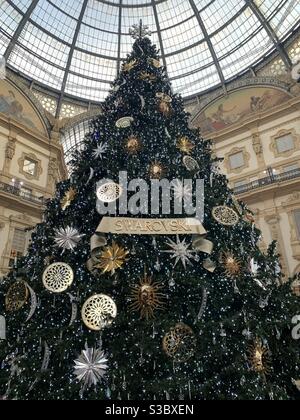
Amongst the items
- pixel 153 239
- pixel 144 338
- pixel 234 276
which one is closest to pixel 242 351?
pixel 234 276

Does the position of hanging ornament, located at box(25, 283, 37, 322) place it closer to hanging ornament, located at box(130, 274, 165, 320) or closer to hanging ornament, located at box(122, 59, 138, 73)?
hanging ornament, located at box(130, 274, 165, 320)

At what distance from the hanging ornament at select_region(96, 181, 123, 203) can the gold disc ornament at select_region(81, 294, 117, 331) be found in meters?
1.93

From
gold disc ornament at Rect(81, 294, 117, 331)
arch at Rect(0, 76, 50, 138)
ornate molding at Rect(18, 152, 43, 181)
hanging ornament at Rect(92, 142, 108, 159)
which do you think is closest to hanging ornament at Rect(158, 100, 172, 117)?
hanging ornament at Rect(92, 142, 108, 159)

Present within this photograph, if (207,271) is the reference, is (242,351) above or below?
below

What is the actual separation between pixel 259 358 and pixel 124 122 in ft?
19.2

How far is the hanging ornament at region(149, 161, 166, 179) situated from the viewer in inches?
245

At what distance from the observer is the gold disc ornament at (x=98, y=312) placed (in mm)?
4613

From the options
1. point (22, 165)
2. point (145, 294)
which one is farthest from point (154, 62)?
point (22, 165)

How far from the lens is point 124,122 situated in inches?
287

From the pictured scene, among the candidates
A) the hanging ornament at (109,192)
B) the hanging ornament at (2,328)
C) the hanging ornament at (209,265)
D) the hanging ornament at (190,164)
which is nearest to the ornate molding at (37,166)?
the hanging ornament at (109,192)

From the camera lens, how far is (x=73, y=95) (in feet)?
90.1

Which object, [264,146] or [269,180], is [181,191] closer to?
[269,180]
